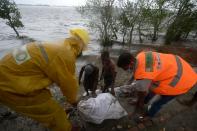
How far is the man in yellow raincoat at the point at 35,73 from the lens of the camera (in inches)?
92.1

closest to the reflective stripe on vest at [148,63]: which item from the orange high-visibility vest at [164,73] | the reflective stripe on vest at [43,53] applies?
the orange high-visibility vest at [164,73]

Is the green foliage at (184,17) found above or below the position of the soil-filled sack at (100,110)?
below

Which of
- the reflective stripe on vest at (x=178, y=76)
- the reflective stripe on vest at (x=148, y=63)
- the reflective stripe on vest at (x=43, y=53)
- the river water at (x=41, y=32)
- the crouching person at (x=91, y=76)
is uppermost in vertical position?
the reflective stripe on vest at (x=43, y=53)

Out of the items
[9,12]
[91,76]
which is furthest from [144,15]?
[9,12]

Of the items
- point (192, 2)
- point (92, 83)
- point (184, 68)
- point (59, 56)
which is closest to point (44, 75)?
point (59, 56)

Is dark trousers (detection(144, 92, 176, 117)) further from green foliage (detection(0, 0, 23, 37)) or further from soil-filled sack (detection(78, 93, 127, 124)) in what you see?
green foliage (detection(0, 0, 23, 37))

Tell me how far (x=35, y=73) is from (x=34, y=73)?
0.01 meters

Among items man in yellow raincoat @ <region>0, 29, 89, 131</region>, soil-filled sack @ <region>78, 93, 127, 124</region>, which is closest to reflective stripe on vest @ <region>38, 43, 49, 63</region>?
man in yellow raincoat @ <region>0, 29, 89, 131</region>

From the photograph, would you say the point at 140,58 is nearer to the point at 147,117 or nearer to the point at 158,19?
the point at 147,117

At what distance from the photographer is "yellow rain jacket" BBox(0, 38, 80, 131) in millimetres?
2338

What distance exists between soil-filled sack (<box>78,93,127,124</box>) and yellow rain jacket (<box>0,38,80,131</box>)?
1.04 m

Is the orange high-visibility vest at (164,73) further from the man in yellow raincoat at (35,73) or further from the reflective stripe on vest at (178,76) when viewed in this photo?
the man in yellow raincoat at (35,73)

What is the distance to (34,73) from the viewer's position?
238 cm

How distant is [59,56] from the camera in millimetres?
2346
